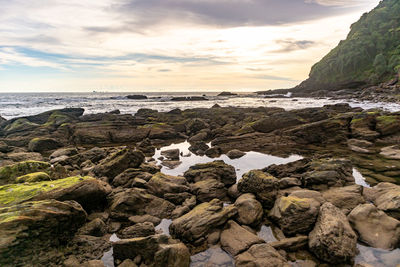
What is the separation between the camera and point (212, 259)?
6.04 m

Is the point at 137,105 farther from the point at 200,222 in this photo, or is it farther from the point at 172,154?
the point at 200,222

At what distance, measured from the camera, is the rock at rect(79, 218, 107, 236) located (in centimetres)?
702

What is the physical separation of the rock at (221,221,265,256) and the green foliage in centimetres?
10897

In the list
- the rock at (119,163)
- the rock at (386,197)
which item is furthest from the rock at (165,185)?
the rock at (386,197)

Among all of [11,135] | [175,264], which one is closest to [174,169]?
[175,264]

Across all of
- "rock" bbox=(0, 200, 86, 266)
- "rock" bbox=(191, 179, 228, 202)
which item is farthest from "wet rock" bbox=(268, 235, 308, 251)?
"rock" bbox=(0, 200, 86, 266)

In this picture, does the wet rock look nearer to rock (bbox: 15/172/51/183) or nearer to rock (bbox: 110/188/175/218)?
rock (bbox: 110/188/175/218)

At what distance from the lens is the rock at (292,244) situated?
20.7 feet

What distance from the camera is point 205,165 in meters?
11.8

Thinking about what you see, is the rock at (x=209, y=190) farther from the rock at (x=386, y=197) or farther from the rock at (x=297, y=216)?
the rock at (x=386, y=197)

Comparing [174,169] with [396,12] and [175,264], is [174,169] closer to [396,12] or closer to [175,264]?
[175,264]

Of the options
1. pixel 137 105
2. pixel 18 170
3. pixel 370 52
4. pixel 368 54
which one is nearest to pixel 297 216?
pixel 18 170

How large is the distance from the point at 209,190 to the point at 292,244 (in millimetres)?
3964

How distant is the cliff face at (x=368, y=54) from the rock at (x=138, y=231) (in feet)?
346
